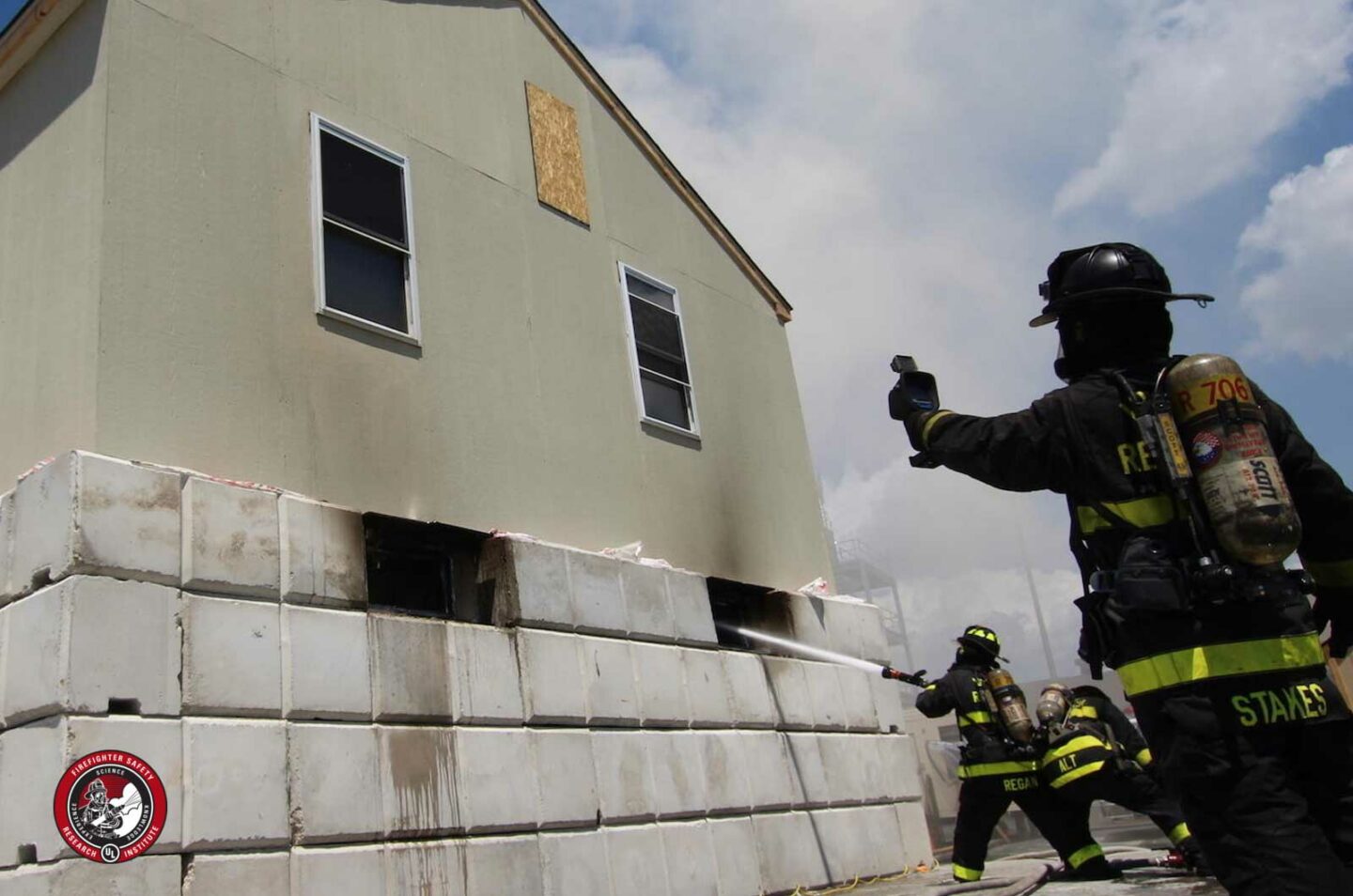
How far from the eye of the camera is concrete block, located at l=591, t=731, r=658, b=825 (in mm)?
6836

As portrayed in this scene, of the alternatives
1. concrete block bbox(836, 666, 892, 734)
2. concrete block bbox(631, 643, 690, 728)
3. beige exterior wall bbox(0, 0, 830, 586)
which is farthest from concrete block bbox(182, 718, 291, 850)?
concrete block bbox(836, 666, 892, 734)

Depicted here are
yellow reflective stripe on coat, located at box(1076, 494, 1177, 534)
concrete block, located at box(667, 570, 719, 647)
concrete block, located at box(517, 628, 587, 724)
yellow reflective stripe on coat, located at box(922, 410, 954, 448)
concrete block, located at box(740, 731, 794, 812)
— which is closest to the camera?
yellow reflective stripe on coat, located at box(1076, 494, 1177, 534)

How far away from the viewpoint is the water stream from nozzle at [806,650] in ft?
30.1

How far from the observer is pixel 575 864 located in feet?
21.2

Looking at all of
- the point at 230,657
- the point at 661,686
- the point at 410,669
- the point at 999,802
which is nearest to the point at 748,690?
the point at 661,686

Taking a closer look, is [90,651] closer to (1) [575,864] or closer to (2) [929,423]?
(1) [575,864]

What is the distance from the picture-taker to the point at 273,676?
17.5 ft

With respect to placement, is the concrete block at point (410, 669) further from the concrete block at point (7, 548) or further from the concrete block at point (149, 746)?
the concrete block at point (7, 548)

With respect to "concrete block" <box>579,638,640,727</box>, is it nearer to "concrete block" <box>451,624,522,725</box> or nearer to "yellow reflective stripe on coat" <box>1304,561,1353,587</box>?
"concrete block" <box>451,624,522,725</box>

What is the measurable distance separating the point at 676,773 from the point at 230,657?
3.31 meters

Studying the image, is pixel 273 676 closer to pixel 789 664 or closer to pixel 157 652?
pixel 157 652

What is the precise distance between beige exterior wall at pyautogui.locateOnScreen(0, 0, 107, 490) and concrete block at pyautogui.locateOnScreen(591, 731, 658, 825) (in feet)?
11.6

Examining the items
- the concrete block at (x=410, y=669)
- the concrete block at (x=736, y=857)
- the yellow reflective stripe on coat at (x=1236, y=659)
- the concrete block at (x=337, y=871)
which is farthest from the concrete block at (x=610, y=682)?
the yellow reflective stripe on coat at (x=1236, y=659)

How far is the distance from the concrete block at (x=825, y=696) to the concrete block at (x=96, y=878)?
5.55m
